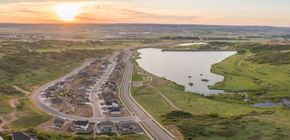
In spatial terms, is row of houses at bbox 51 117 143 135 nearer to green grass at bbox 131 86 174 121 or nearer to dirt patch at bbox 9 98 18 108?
green grass at bbox 131 86 174 121

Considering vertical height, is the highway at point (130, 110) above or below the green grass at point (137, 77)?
below

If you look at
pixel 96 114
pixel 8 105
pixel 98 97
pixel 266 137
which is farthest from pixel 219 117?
pixel 8 105

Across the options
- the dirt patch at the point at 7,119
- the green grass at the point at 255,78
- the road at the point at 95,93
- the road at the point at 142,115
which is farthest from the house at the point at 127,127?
the green grass at the point at 255,78

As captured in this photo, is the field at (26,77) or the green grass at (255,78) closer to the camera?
the field at (26,77)

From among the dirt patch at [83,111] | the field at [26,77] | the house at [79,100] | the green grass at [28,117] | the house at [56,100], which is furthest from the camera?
the house at [56,100]

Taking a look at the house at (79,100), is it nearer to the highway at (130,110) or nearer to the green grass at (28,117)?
the highway at (130,110)

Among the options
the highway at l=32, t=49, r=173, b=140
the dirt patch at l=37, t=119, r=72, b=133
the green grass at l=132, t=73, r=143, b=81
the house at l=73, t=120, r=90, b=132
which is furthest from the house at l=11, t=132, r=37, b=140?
the green grass at l=132, t=73, r=143, b=81

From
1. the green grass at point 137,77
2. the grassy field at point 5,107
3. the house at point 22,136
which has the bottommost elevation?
the green grass at point 137,77
